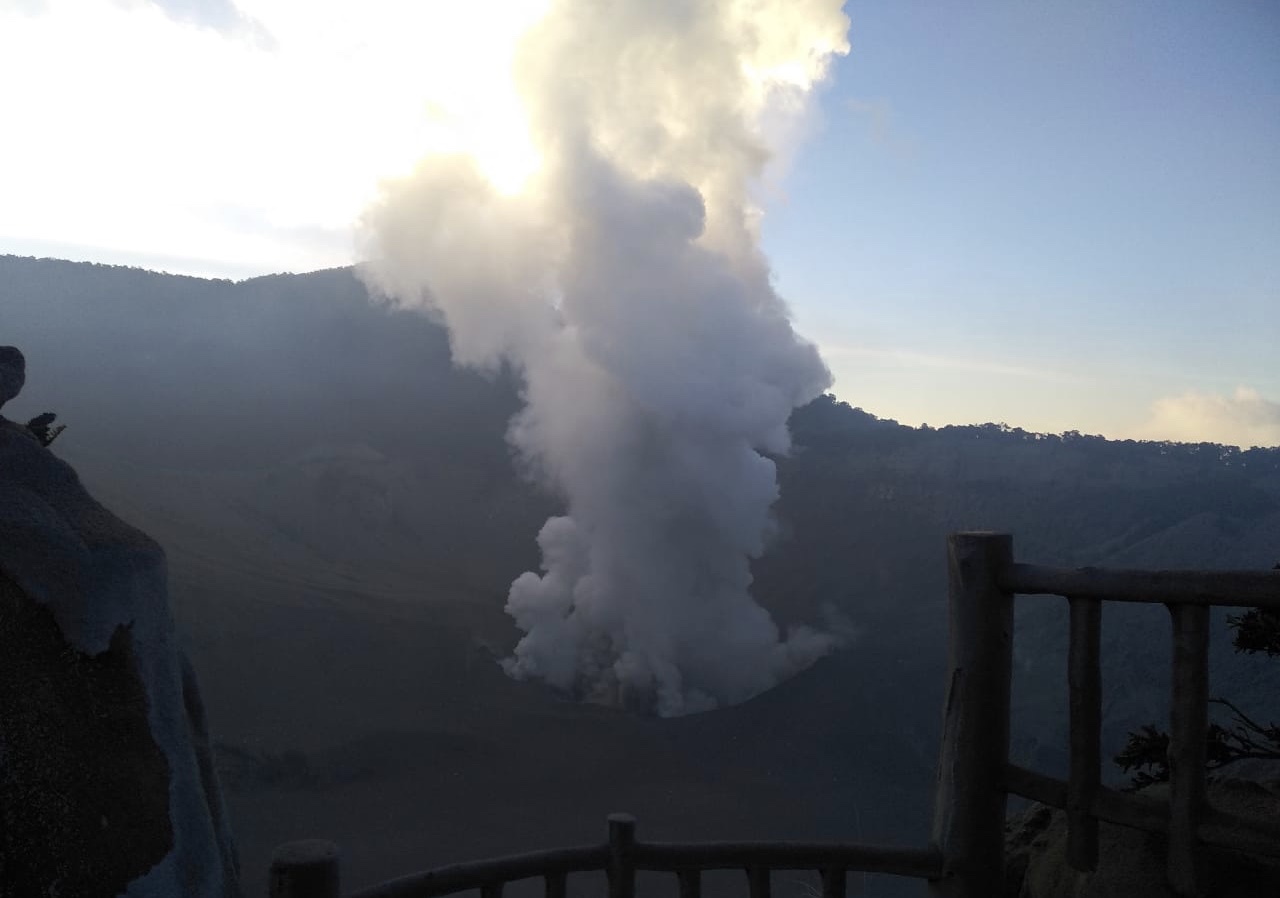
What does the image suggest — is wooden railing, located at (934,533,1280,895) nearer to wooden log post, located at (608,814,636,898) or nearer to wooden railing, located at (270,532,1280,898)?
wooden railing, located at (270,532,1280,898)

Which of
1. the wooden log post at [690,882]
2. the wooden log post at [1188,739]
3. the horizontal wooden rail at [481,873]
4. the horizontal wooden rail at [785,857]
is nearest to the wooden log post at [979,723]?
the horizontal wooden rail at [785,857]

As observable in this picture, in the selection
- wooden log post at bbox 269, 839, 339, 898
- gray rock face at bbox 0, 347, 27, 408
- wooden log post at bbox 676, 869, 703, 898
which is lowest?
wooden log post at bbox 676, 869, 703, 898

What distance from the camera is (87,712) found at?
3.94m

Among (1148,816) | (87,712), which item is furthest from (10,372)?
(1148,816)

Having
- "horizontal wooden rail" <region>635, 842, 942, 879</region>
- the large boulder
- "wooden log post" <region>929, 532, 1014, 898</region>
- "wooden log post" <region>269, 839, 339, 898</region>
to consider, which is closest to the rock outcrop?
"wooden log post" <region>929, 532, 1014, 898</region>

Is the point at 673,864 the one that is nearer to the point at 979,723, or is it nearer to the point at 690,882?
the point at 690,882

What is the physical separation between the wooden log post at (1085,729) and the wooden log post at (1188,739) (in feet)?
0.95

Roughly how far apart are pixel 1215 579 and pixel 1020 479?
99.1 feet

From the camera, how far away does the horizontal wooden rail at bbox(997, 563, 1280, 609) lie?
2822 millimetres

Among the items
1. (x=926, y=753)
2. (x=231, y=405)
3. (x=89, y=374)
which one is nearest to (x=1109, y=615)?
(x=926, y=753)

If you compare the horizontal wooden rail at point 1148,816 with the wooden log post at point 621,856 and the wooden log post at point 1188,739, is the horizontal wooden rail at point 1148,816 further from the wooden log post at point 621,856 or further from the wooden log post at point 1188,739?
the wooden log post at point 621,856

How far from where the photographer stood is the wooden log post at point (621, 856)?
A: 3.39m

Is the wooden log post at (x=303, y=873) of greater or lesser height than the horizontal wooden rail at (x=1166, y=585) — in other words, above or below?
below

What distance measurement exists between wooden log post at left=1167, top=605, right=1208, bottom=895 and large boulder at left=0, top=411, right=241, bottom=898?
378cm
